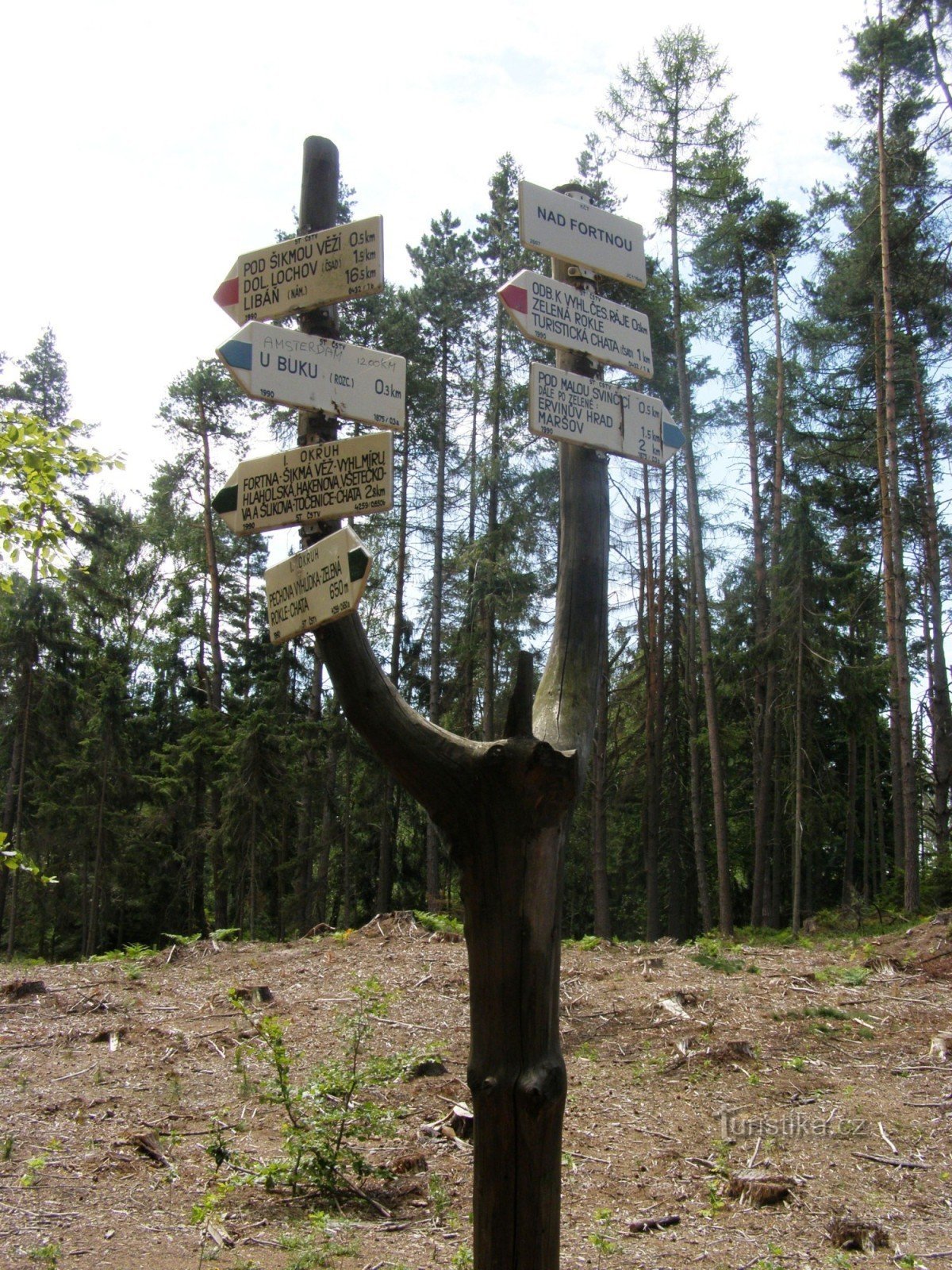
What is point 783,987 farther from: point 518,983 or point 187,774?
point 187,774

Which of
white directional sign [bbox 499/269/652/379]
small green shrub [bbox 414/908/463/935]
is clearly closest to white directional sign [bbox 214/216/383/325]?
white directional sign [bbox 499/269/652/379]

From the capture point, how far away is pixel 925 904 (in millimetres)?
18891

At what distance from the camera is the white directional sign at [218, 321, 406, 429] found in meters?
3.25

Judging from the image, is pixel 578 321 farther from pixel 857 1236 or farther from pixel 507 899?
pixel 857 1236

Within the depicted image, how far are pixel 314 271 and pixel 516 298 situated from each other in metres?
0.67

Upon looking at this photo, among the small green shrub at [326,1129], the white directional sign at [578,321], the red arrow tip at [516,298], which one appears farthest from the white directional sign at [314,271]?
the small green shrub at [326,1129]

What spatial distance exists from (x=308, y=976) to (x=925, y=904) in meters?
13.4

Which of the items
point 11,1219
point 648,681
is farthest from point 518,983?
point 648,681

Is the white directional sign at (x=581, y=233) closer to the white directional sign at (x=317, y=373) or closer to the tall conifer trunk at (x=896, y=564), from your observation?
the white directional sign at (x=317, y=373)

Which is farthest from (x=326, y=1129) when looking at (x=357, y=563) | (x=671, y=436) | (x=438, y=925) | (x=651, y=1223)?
(x=438, y=925)

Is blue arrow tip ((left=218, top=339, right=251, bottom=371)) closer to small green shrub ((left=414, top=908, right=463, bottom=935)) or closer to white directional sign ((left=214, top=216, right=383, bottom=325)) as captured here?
white directional sign ((left=214, top=216, right=383, bottom=325))

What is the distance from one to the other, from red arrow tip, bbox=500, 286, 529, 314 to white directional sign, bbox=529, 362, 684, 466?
0.63 ft

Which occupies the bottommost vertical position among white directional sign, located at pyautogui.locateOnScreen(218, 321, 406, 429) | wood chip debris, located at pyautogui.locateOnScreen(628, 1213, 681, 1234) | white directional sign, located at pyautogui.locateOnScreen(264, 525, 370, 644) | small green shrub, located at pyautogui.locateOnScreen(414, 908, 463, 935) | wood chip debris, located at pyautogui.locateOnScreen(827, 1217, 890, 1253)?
wood chip debris, located at pyautogui.locateOnScreen(628, 1213, 681, 1234)

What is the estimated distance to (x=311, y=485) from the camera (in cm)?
330
